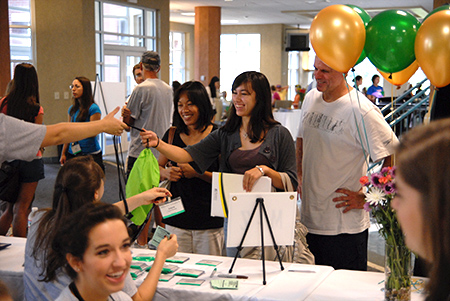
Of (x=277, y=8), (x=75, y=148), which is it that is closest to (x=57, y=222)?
(x=75, y=148)

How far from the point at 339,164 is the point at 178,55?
16245 mm

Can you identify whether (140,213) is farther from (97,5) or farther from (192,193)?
(97,5)

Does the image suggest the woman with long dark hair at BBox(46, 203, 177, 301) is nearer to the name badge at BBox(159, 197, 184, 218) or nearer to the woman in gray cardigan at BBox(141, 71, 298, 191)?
the name badge at BBox(159, 197, 184, 218)

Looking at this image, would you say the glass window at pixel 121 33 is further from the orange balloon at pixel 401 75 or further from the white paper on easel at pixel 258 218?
the white paper on easel at pixel 258 218

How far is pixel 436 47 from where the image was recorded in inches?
88.0

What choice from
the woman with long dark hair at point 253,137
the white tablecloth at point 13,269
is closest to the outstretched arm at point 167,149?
the woman with long dark hair at point 253,137

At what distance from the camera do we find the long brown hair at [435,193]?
77cm

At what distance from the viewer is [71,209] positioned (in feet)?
6.29

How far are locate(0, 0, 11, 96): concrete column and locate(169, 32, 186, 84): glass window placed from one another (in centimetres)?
1087

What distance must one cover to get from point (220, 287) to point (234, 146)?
774 mm

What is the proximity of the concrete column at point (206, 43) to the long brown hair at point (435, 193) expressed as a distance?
12589mm

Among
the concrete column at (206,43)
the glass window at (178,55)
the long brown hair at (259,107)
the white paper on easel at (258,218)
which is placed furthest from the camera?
the glass window at (178,55)

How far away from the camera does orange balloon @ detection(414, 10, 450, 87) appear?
2227 millimetres

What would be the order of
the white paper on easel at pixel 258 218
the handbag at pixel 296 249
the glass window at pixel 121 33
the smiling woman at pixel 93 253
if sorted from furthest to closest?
the glass window at pixel 121 33 < the handbag at pixel 296 249 < the white paper on easel at pixel 258 218 < the smiling woman at pixel 93 253
